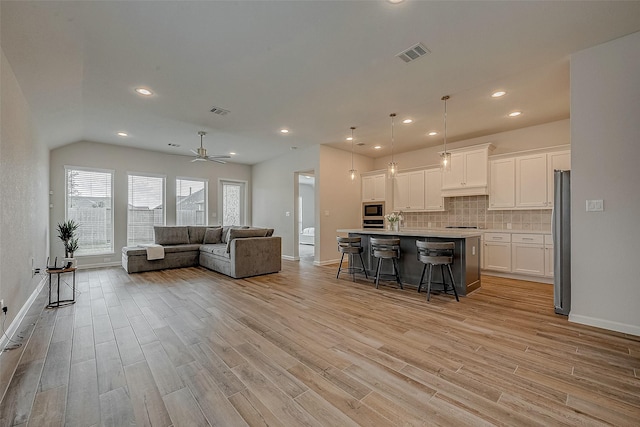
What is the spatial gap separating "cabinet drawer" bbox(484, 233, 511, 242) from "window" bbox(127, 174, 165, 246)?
304 inches

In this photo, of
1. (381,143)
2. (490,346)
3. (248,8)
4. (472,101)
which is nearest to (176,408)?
(490,346)

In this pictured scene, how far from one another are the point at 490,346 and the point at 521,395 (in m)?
0.69

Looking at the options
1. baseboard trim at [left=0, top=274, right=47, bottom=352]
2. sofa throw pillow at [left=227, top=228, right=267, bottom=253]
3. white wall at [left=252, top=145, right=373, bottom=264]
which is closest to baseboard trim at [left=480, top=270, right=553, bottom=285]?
white wall at [left=252, top=145, right=373, bottom=264]

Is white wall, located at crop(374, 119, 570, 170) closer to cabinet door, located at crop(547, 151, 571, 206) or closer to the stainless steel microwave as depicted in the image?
cabinet door, located at crop(547, 151, 571, 206)

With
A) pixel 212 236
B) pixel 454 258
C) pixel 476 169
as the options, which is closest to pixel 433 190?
pixel 476 169

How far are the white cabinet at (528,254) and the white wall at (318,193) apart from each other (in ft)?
11.8

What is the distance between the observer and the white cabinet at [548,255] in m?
4.59

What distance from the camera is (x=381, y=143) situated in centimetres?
652

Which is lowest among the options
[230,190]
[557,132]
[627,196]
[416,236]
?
[416,236]

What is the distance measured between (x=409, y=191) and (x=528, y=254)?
271 cm

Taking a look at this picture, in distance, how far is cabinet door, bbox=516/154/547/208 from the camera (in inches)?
189

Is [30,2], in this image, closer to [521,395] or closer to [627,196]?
[521,395]

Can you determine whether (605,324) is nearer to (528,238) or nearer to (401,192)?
(528,238)

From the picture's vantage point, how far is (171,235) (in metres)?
6.51
